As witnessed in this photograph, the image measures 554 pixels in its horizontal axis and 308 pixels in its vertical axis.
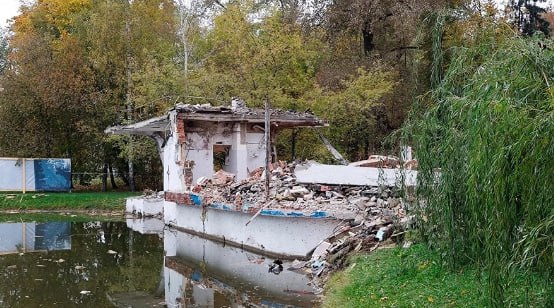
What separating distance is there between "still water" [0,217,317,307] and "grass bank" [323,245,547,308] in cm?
93

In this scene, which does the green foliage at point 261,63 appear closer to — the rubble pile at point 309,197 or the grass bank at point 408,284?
the rubble pile at point 309,197

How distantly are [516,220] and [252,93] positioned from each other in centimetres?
2004

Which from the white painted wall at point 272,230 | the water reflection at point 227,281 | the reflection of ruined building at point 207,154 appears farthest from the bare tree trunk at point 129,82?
the water reflection at point 227,281

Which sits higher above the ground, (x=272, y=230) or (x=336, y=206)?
(x=336, y=206)

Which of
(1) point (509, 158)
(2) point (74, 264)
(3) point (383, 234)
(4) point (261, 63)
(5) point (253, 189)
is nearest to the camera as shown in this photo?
(1) point (509, 158)

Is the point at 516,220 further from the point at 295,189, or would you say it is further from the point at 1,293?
the point at 295,189

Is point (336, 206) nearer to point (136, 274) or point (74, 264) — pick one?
point (136, 274)

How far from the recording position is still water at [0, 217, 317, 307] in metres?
10.0

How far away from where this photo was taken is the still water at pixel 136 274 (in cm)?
1005

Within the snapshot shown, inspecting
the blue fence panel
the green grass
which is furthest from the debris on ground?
the blue fence panel

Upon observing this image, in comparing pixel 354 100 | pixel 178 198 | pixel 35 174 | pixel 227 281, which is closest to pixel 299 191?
pixel 227 281

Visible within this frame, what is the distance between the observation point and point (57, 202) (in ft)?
84.7

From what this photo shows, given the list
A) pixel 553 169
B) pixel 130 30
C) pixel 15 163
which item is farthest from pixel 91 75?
pixel 553 169

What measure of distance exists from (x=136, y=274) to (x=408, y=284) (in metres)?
6.49
